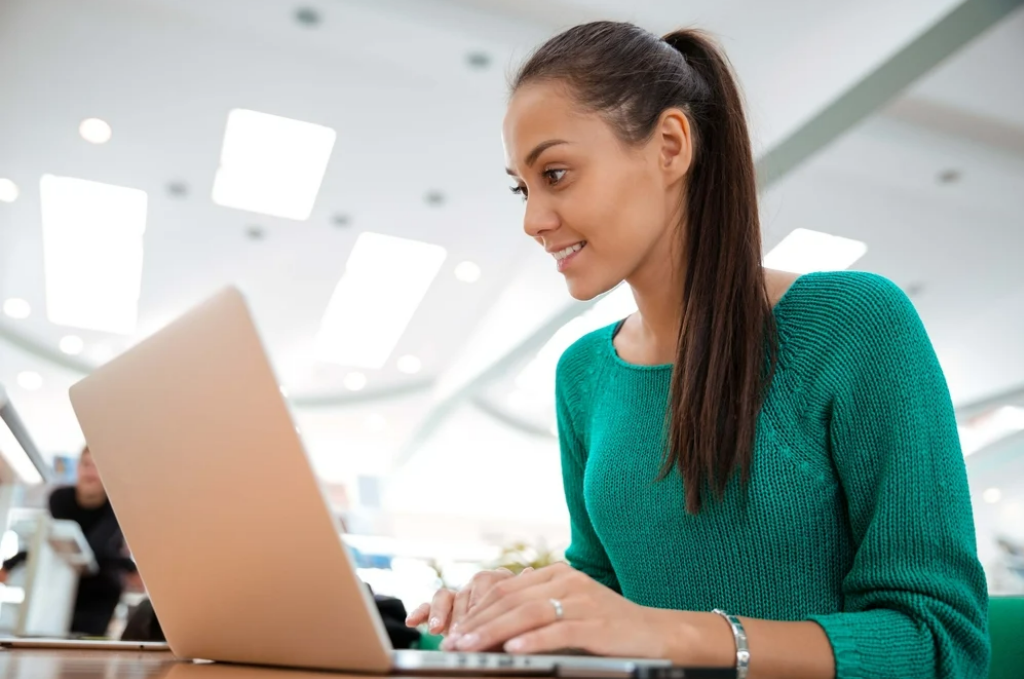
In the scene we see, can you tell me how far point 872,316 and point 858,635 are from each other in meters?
0.34

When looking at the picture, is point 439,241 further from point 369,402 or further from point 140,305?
point 369,402

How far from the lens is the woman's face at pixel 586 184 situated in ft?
3.54

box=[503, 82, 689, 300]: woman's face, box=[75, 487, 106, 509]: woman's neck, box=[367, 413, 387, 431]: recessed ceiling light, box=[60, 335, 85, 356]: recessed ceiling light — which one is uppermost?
box=[60, 335, 85, 356]: recessed ceiling light

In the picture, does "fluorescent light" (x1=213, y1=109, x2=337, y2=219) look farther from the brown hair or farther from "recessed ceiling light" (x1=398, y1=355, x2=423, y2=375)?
the brown hair

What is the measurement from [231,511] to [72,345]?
9373 millimetres

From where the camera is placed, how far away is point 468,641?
0.62 metres

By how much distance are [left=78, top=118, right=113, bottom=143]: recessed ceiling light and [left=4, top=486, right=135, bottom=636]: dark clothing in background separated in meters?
3.28

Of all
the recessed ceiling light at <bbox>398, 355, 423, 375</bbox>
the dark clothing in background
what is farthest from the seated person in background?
the recessed ceiling light at <bbox>398, 355, 423, 375</bbox>

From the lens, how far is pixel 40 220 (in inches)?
290

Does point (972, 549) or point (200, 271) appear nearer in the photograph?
point (972, 549)

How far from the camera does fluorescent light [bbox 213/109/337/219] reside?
20.4 feet

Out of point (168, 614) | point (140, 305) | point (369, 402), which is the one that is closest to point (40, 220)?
point (140, 305)

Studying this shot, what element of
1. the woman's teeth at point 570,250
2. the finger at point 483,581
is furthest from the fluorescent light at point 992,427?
the finger at point 483,581

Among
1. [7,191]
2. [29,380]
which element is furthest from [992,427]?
[29,380]
